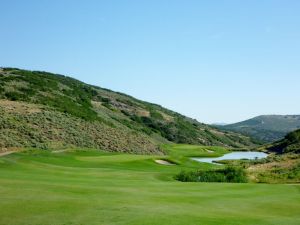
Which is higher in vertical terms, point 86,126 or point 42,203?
point 86,126

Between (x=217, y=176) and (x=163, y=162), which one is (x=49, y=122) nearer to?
(x=163, y=162)

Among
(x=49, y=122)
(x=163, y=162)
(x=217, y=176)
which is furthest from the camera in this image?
(x=49, y=122)

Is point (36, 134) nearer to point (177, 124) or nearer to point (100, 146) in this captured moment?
point (100, 146)

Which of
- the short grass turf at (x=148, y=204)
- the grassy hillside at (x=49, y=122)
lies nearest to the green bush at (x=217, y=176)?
the short grass turf at (x=148, y=204)

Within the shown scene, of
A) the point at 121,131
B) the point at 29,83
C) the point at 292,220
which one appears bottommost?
the point at 292,220

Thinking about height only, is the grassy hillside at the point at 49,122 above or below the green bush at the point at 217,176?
above

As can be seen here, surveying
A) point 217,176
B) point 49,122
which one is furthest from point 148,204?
point 49,122

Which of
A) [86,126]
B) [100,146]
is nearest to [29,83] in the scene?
[86,126]

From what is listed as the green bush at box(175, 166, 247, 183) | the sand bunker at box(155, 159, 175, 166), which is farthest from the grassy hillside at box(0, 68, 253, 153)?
the green bush at box(175, 166, 247, 183)

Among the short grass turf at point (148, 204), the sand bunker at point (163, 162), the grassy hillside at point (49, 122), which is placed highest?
the grassy hillside at point (49, 122)

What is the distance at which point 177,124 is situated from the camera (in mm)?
139875

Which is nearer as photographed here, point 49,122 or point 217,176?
point 217,176

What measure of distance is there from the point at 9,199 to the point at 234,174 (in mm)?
23078

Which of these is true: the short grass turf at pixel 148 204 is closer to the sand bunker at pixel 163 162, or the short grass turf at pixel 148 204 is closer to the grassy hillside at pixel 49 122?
the sand bunker at pixel 163 162
